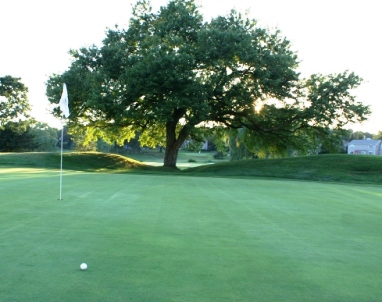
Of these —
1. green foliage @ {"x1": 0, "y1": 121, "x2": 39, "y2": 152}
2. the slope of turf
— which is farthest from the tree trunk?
green foliage @ {"x1": 0, "y1": 121, "x2": 39, "y2": 152}

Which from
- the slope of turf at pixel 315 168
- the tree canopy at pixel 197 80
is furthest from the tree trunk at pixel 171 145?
the slope of turf at pixel 315 168

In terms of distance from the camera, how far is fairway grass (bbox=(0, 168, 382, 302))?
4.42 meters

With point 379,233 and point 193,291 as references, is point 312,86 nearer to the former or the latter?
point 379,233

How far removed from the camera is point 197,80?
30328mm

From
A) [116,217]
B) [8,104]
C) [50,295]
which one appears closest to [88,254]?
[50,295]

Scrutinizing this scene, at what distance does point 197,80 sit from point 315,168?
35.3 ft

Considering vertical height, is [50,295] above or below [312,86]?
below

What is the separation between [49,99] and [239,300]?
105 ft

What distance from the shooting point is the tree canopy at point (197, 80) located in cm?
2977

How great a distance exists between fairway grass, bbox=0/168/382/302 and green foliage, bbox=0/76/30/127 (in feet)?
162

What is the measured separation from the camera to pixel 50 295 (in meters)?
4.13

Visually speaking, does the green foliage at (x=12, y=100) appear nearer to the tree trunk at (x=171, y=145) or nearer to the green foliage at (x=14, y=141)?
the green foliage at (x=14, y=141)

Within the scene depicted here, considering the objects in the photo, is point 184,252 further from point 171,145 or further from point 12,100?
point 12,100

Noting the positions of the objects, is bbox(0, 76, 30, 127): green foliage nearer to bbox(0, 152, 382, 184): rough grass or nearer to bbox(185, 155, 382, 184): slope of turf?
bbox(0, 152, 382, 184): rough grass
